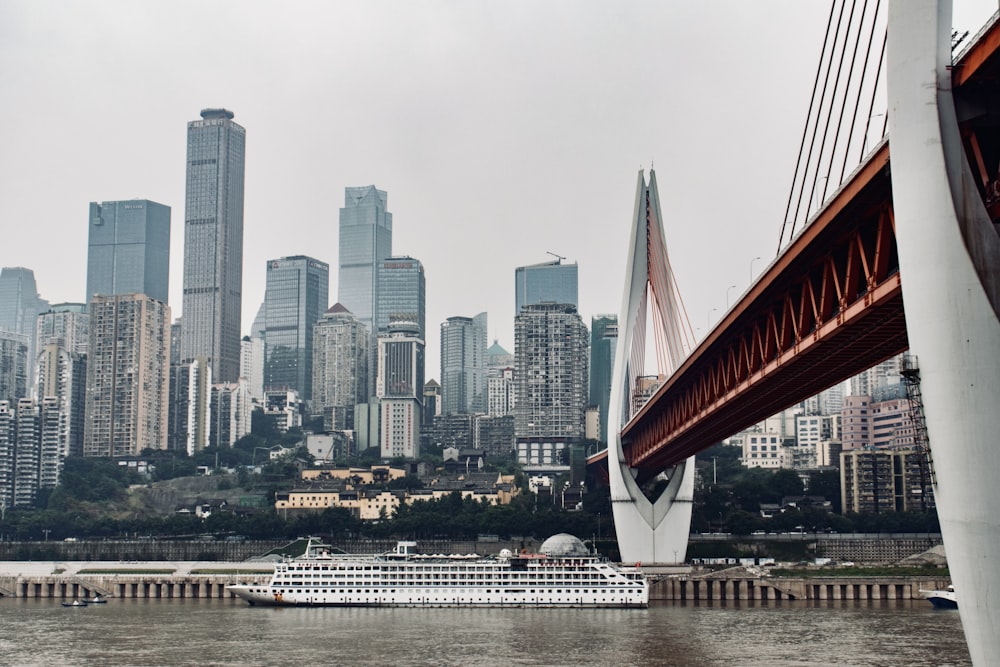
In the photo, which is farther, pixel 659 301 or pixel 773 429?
pixel 773 429

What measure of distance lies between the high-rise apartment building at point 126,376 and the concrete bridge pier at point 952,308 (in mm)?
149152

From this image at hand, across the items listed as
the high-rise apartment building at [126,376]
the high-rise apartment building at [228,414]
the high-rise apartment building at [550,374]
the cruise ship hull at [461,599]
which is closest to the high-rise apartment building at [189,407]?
the high-rise apartment building at [228,414]

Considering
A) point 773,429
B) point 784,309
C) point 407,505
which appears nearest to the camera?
point 784,309

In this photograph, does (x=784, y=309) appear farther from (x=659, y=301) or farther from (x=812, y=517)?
(x=812, y=517)

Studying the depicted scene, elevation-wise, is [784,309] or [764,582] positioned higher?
[784,309]

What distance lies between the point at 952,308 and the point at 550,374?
155 m

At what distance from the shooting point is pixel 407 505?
113 metres

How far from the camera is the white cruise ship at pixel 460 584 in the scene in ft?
211

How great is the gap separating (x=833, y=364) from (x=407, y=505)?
84188 millimetres

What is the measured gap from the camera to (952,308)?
19.3 m

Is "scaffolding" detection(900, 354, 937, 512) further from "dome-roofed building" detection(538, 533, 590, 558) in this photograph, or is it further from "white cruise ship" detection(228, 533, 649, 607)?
"dome-roofed building" detection(538, 533, 590, 558)

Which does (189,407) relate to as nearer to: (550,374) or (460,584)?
(550,374)

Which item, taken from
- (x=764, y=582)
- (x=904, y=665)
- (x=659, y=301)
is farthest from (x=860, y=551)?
(x=904, y=665)

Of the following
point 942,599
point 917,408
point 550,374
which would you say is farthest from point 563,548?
point 550,374
